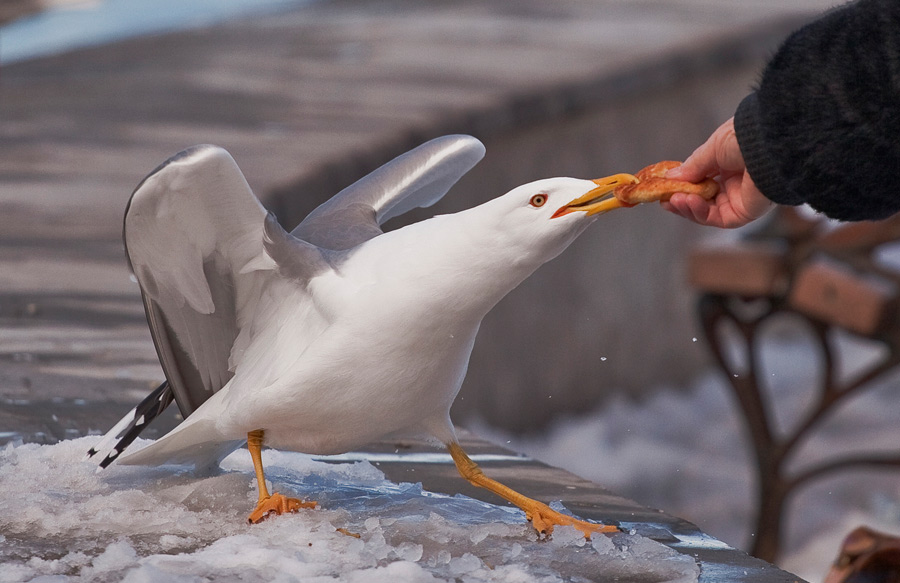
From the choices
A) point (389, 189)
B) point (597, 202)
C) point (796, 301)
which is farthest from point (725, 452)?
point (597, 202)

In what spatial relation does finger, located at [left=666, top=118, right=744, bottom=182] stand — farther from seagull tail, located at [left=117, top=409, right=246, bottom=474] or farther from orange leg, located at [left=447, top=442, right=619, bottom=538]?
seagull tail, located at [left=117, top=409, right=246, bottom=474]

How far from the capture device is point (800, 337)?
5.58 metres

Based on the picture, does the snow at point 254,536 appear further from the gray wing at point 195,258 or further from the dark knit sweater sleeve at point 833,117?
the dark knit sweater sleeve at point 833,117

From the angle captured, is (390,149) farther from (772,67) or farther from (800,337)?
(800,337)

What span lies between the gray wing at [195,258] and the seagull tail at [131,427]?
54 mm

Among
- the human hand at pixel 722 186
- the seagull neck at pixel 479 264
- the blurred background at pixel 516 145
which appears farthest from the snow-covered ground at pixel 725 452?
the seagull neck at pixel 479 264

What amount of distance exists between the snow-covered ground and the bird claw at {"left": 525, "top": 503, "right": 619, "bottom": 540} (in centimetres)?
259

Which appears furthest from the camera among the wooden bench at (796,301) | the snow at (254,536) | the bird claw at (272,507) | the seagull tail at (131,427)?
the wooden bench at (796,301)

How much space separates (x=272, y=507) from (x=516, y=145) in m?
2.77

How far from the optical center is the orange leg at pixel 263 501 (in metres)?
1.39

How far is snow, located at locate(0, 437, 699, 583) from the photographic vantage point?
4.21ft

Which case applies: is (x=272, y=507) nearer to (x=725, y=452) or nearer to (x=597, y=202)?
(x=597, y=202)

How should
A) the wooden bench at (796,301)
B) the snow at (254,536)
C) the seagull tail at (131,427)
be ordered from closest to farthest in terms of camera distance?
the snow at (254,536), the seagull tail at (131,427), the wooden bench at (796,301)

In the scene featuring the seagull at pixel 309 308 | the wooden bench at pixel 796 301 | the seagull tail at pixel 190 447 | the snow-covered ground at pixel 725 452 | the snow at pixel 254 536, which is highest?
the seagull at pixel 309 308
